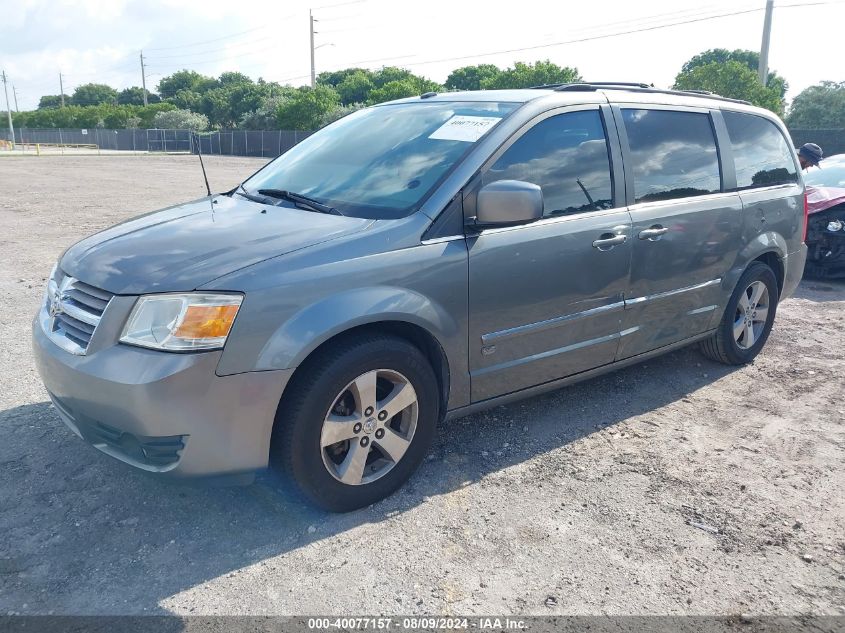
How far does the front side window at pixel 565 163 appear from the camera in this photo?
3602mm

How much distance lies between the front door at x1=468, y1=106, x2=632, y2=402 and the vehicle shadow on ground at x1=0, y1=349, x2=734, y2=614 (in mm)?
423

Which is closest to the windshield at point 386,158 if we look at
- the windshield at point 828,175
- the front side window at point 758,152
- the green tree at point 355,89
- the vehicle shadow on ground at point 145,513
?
the vehicle shadow on ground at point 145,513

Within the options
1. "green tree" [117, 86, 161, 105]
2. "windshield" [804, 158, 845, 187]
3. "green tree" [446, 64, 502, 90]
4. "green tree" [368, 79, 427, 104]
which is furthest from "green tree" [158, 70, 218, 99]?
"windshield" [804, 158, 845, 187]

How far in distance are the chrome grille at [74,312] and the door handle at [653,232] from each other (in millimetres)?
2845

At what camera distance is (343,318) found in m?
2.90

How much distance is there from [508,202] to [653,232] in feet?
4.32

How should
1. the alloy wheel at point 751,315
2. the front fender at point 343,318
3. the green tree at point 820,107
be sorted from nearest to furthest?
1. the front fender at point 343,318
2. the alloy wheel at point 751,315
3. the green tree at point 820,107

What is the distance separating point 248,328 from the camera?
2.73 metres

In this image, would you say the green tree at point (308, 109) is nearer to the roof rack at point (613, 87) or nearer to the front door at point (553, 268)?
the roof rack at point (613, 87)

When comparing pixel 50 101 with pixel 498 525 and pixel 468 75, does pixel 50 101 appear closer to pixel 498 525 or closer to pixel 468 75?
pixel 468 75

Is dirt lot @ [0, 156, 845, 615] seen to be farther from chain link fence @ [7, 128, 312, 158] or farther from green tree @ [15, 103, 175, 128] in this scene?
green tree @ [15, 103, 175, 128]

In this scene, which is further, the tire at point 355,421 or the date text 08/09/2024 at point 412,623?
the tire at point 355,421

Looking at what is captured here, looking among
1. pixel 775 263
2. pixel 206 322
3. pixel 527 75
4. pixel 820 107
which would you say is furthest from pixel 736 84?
pixel 206 322

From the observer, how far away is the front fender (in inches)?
109
